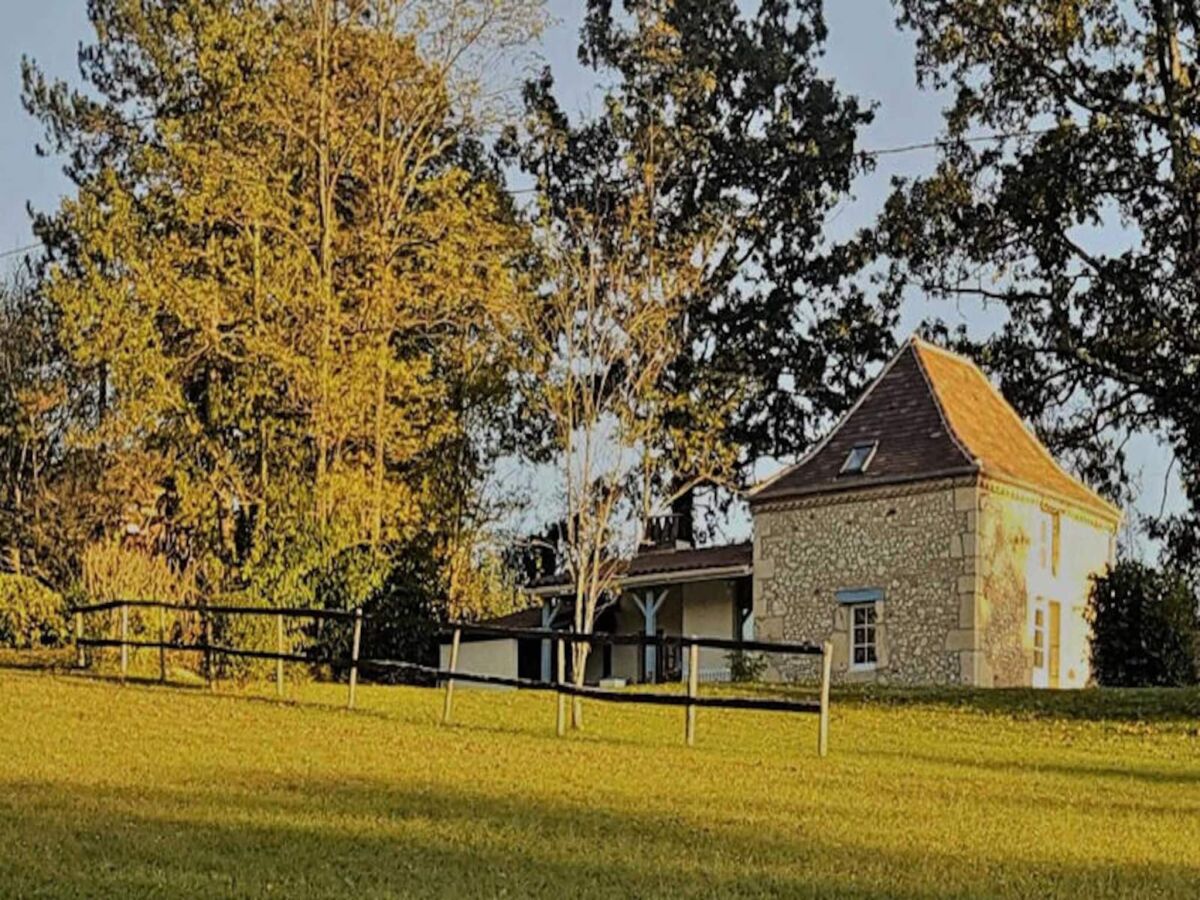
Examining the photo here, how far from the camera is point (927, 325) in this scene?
106ft

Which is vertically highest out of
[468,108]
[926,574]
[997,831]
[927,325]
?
[468,108]

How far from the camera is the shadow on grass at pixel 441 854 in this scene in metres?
7.55

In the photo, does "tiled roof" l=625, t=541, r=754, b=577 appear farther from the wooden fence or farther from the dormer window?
the wooden fence

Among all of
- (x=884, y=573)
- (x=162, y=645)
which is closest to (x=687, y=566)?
(x=884, y=573)

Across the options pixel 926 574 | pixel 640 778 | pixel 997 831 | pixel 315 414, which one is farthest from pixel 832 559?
pixel 997 831

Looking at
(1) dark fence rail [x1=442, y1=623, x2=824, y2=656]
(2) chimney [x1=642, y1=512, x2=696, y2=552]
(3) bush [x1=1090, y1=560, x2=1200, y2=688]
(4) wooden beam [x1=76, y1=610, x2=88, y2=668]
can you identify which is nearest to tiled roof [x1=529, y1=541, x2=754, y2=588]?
(2) chimney [x1=642, y1=512, x2=696, y2=552]

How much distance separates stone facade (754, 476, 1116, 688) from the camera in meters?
27.1

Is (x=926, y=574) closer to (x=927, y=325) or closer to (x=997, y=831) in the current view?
(x=927, y=325)

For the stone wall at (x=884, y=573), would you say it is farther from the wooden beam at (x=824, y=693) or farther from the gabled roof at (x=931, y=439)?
the wooden beam at (x=824, y=693)

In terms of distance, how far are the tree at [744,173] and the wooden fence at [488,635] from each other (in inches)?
681

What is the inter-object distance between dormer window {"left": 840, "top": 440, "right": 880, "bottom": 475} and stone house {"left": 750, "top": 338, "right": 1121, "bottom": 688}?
0.09 feet

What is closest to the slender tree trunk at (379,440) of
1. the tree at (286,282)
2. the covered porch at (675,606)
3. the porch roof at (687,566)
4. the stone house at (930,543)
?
the tree at (286,282)

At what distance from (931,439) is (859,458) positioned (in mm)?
1385

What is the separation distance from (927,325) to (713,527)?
30.3 feet
